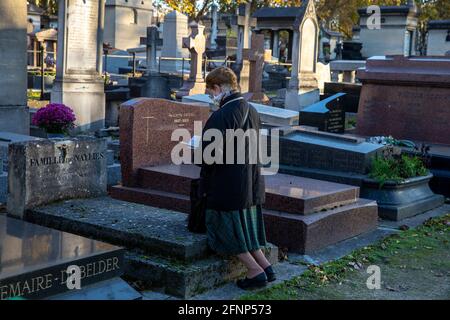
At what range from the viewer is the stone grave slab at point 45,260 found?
13.8 ft

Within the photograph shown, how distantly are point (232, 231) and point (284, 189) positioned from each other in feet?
6.67

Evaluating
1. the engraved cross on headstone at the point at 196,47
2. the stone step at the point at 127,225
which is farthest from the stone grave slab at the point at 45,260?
the engraved cross on headstone at the point at 196,47

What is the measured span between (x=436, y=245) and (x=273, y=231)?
1.87m

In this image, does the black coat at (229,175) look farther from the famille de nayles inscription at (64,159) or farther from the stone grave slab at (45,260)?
the famille de nayles inscription at (64,159)

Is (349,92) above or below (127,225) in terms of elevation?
above

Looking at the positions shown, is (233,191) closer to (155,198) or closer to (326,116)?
(155,198)

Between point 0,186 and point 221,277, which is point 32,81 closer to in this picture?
point 0,186

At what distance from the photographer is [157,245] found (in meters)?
5.30

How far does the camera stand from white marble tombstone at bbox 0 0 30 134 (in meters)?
10.7

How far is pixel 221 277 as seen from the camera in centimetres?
533

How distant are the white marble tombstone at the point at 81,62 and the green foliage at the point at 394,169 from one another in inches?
290

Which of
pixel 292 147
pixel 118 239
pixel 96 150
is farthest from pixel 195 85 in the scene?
pixel 118 239

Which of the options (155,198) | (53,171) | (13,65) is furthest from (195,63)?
(53,171)
